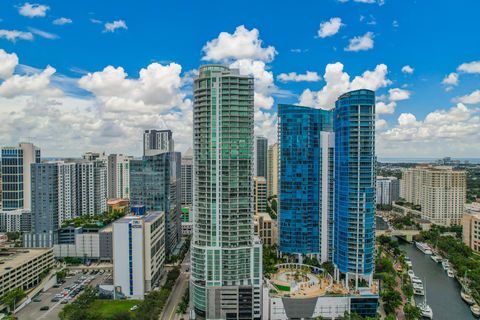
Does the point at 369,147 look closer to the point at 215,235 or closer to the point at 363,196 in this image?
the point at 363,196

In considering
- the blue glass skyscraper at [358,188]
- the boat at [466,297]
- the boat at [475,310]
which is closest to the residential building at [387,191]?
the boat at [466,297]

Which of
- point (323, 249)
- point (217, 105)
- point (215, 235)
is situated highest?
point (217, 105)

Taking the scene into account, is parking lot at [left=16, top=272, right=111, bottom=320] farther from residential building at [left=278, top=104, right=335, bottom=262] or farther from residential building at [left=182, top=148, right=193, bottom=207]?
residential building at [left=182, top=148, right=193, bottom=207]

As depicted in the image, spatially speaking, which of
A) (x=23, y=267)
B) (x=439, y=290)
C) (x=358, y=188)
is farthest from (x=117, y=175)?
(x=439, y=290)

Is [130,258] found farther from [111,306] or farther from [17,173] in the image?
[17,173]

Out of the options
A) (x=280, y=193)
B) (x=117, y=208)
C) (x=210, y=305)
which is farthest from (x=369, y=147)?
(x=117, y=208)

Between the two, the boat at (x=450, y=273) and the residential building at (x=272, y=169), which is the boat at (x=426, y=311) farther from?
the residential building at (x=272, y=169)
